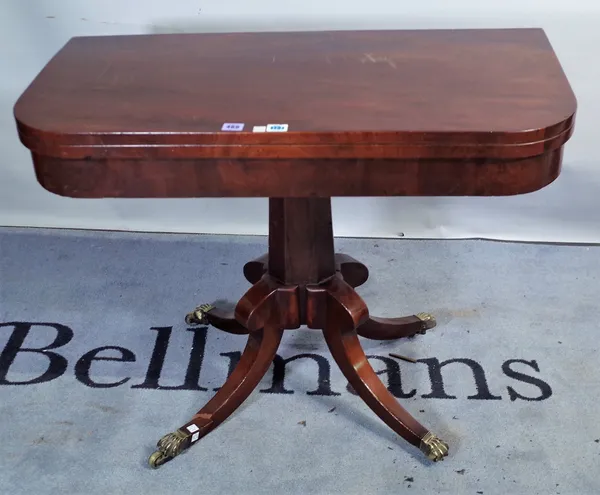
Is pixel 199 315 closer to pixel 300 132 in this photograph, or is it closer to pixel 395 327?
pixel 395 327

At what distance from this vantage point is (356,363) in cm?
169

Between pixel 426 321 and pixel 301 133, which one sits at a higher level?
pixel 301 133

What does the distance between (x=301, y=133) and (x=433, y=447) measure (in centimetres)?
71

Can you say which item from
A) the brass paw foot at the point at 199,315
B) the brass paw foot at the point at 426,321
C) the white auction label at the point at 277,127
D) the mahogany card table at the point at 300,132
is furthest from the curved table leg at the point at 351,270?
the white auction label at the point at 277,127

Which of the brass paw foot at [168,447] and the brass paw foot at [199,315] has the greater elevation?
the brass paw foot at [168,447]

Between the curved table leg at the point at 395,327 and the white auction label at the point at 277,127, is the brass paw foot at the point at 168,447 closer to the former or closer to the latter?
the curved table leg at the point at 395,327

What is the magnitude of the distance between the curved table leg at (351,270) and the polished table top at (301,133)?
20.0 inches

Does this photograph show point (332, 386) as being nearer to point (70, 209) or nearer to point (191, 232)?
point (191, 232)

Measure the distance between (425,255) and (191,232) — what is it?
69 cm

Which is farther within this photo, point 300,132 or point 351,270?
point 351,270

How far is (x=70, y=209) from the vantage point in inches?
Result: 97.9

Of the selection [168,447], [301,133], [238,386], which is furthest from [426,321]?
[301,133]

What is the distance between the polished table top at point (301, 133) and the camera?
1.24 meters

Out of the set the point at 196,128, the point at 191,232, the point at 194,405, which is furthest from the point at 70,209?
the point at 196,128
